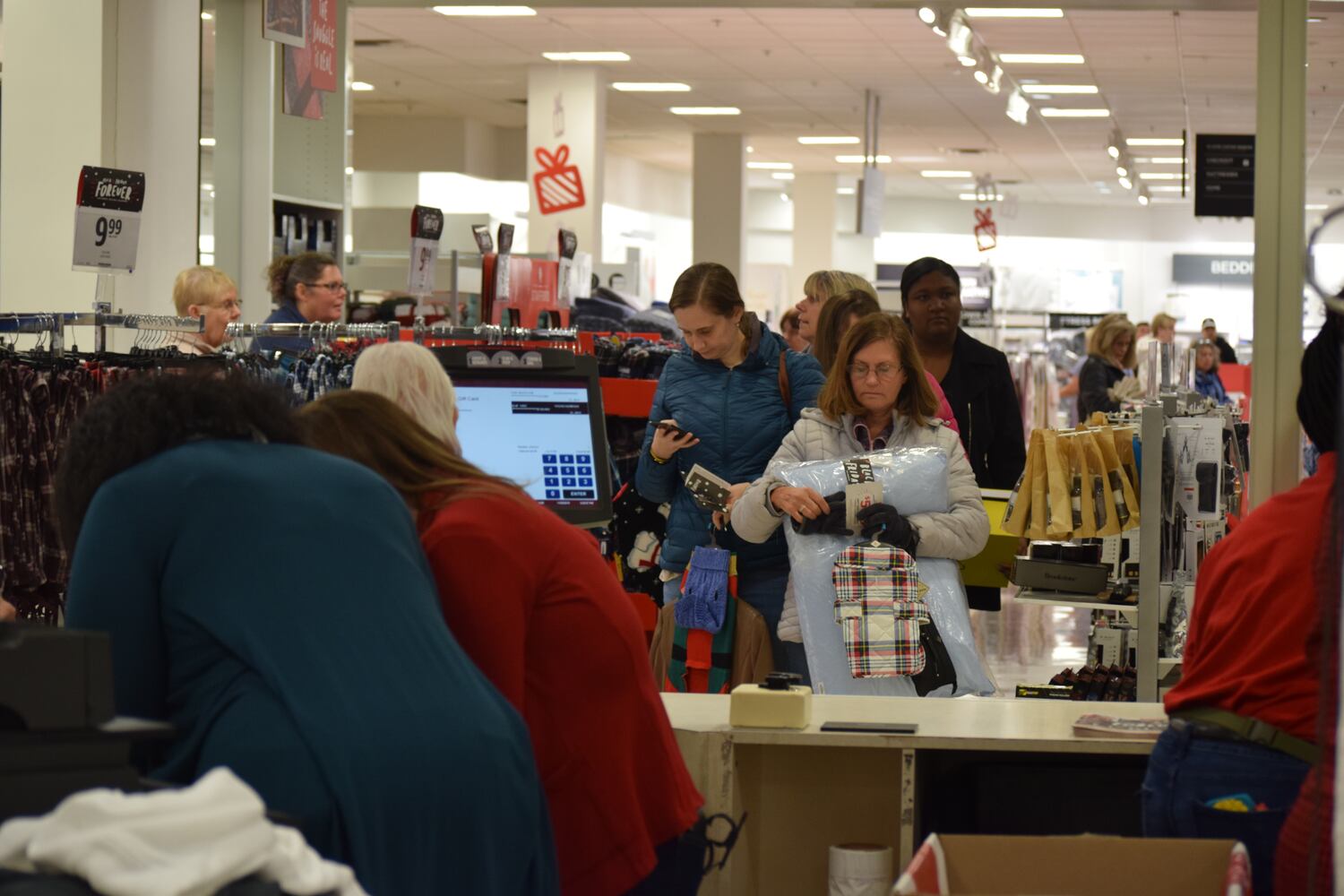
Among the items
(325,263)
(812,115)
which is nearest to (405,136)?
(812,115)

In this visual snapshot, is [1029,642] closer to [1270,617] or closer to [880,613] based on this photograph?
[880,613]

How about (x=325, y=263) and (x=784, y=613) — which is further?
(x=325, y=263)

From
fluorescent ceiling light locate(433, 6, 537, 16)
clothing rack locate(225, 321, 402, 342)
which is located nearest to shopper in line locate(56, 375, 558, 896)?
clothing rack locate(225, 321, 402, 342)

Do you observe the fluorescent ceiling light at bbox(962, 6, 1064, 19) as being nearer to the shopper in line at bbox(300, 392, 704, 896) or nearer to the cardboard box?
the shopper in line at bbox(300, 392, 704, 896)

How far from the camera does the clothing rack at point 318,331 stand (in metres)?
4.83

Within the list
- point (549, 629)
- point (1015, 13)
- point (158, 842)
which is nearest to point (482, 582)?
point (549, 629)

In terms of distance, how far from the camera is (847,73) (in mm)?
15961

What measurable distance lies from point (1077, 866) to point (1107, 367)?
9.31m

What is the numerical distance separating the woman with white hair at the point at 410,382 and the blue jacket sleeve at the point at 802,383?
1.83m

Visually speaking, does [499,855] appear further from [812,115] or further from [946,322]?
[812,115]

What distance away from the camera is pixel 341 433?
8.37 feet

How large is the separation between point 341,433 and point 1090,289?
30.0m

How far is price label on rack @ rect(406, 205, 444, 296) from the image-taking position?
668cm

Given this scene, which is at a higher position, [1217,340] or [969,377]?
[1217,340]
